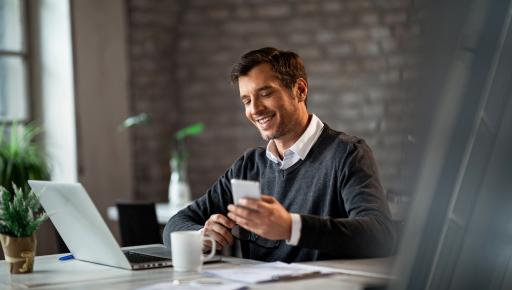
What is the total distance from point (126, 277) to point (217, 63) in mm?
3636

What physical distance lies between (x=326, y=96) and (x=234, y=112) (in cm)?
67

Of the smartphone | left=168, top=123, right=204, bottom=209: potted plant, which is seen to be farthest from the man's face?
left=168, top=123, right=204, bottom=209: potted plant

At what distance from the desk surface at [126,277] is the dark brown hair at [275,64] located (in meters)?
0.59

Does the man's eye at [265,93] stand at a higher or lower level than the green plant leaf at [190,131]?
higher

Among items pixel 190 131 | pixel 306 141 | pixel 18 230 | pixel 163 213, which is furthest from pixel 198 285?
pixel 190 131

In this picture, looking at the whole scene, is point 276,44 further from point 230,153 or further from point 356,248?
point 356,248

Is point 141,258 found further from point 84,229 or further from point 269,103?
point 269,103

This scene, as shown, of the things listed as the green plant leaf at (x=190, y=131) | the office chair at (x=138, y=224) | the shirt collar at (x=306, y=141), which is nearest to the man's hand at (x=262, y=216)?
the shirt collar at (x=306, y=141)

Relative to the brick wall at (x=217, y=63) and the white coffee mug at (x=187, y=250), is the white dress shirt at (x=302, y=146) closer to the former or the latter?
the white coffee mug at (x=187, y=250)

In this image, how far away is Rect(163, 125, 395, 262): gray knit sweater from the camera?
1.84m

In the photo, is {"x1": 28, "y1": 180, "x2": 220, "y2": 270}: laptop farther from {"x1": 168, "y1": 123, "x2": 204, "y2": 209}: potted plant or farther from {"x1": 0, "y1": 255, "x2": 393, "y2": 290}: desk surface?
{"x1": 168, "y1": 123, "x2": 204, "y2": 209}: potted plant

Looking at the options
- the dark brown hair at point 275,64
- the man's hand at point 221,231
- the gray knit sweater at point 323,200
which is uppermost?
the dark brown hair at point 275,64

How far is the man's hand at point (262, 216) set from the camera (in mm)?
1664

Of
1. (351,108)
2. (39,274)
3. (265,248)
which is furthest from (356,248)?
(351,108)
